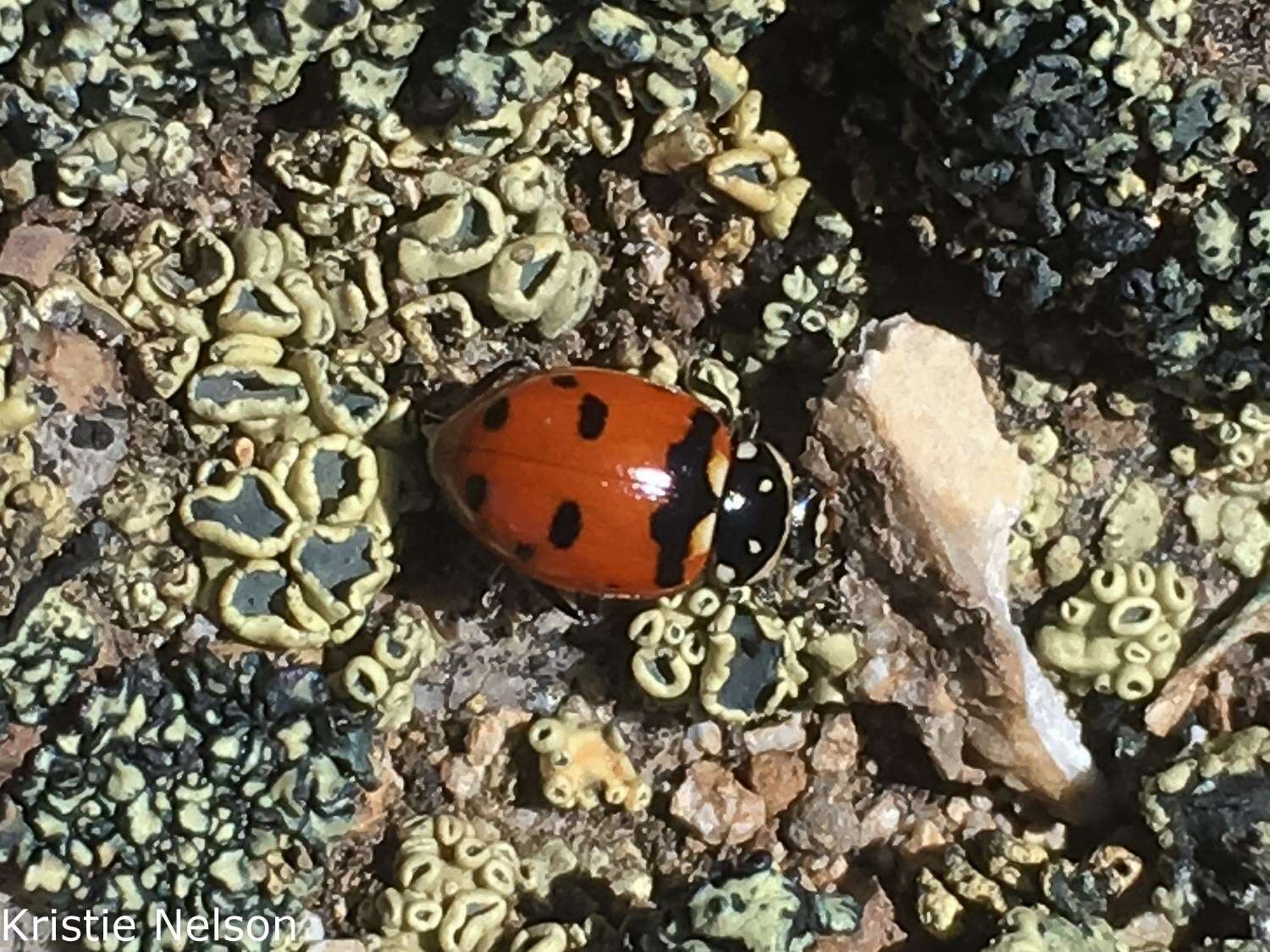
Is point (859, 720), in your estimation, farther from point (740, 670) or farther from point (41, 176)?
point (41, 176)

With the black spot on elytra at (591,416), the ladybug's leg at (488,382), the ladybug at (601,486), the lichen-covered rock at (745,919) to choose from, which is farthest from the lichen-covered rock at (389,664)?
the lichen-covered rock at (745,919)

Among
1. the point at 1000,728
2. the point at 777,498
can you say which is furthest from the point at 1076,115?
the point at 1000,728

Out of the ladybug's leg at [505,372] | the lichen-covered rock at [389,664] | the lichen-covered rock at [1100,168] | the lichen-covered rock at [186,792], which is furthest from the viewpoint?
the ladybug's leg at [505,372]

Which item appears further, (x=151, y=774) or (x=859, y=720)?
(x=859, y=720)

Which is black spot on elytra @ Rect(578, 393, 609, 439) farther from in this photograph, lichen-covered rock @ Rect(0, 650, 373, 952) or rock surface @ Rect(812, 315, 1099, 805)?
lichen-covered rock @ Rect(0, 650, 373, 952)

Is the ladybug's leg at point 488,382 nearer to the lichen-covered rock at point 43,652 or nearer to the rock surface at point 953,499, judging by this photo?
the rock surface at point 953,499

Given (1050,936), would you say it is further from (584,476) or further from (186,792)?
(186,792)

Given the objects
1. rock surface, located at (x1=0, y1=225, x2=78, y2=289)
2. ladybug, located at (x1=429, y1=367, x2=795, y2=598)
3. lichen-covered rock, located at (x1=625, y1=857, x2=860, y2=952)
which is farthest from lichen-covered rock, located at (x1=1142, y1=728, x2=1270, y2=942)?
rock surface, located at (x1=0, y1=225, x2=78, y2=289)
